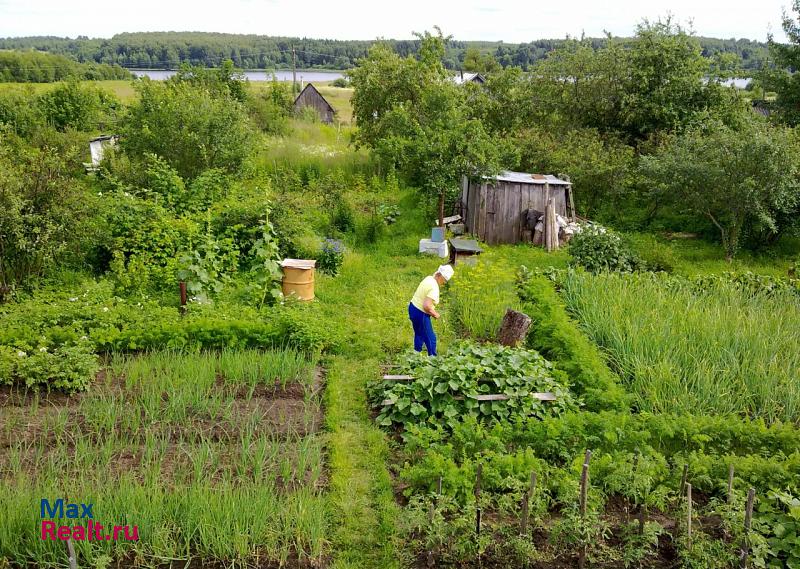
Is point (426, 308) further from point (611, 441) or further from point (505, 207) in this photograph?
point (505, 207)

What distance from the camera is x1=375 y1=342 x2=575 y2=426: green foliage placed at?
6.67 metres

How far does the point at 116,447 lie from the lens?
5.89 m

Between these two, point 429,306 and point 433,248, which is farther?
point 433,248

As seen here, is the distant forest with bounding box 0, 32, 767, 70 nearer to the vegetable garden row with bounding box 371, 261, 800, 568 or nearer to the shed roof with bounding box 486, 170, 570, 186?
the shed roof with bounding box 486, 170, 570, 186

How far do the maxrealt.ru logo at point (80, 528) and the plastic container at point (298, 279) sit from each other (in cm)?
540

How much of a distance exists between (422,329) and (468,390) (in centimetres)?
136

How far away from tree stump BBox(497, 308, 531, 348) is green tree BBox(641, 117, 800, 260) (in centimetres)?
626

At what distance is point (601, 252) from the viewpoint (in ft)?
38.3

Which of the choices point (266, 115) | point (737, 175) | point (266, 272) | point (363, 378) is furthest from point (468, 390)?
point (266, 115)

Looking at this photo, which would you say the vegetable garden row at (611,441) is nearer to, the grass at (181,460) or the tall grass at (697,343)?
the tall grass at (697,343)

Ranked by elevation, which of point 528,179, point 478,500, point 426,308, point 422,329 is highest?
point 528,179

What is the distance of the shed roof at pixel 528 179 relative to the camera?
13.7m

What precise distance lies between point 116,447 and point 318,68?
83790 mm

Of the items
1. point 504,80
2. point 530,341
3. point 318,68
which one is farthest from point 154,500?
point 318,68
